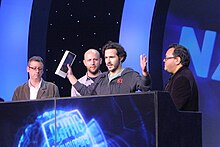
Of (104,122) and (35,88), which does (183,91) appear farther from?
(35,88)

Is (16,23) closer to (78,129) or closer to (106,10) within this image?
(106,10)

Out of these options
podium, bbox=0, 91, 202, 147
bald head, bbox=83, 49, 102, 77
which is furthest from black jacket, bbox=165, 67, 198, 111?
bald head, bbox=83, 49, 102, 77

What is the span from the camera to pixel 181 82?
299cm

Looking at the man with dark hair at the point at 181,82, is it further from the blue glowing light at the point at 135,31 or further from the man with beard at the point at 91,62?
the blue glowing light at the point at 135,31

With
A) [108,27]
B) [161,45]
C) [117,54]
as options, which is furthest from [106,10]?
[117,54]

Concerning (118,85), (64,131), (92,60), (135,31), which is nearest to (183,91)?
(118,85)

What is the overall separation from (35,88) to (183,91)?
1.60 meters


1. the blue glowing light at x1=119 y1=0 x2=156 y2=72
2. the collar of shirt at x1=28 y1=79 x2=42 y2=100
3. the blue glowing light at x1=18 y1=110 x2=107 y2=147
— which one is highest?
the blue glowing light at x1=119 y1=0 x2=156 y2=72

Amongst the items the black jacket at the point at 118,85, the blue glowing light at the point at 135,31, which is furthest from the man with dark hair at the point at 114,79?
the blue glowing light at the point at 135,31

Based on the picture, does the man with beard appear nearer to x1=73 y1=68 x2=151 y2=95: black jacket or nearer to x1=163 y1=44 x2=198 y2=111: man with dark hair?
x1=73 y1=68 x2=151 y2=95: black jacket

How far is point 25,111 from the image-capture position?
272 cm

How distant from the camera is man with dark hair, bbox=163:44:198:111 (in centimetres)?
293

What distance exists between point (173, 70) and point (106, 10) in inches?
89.1

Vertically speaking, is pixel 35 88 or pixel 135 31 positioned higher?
pixel 135 31
